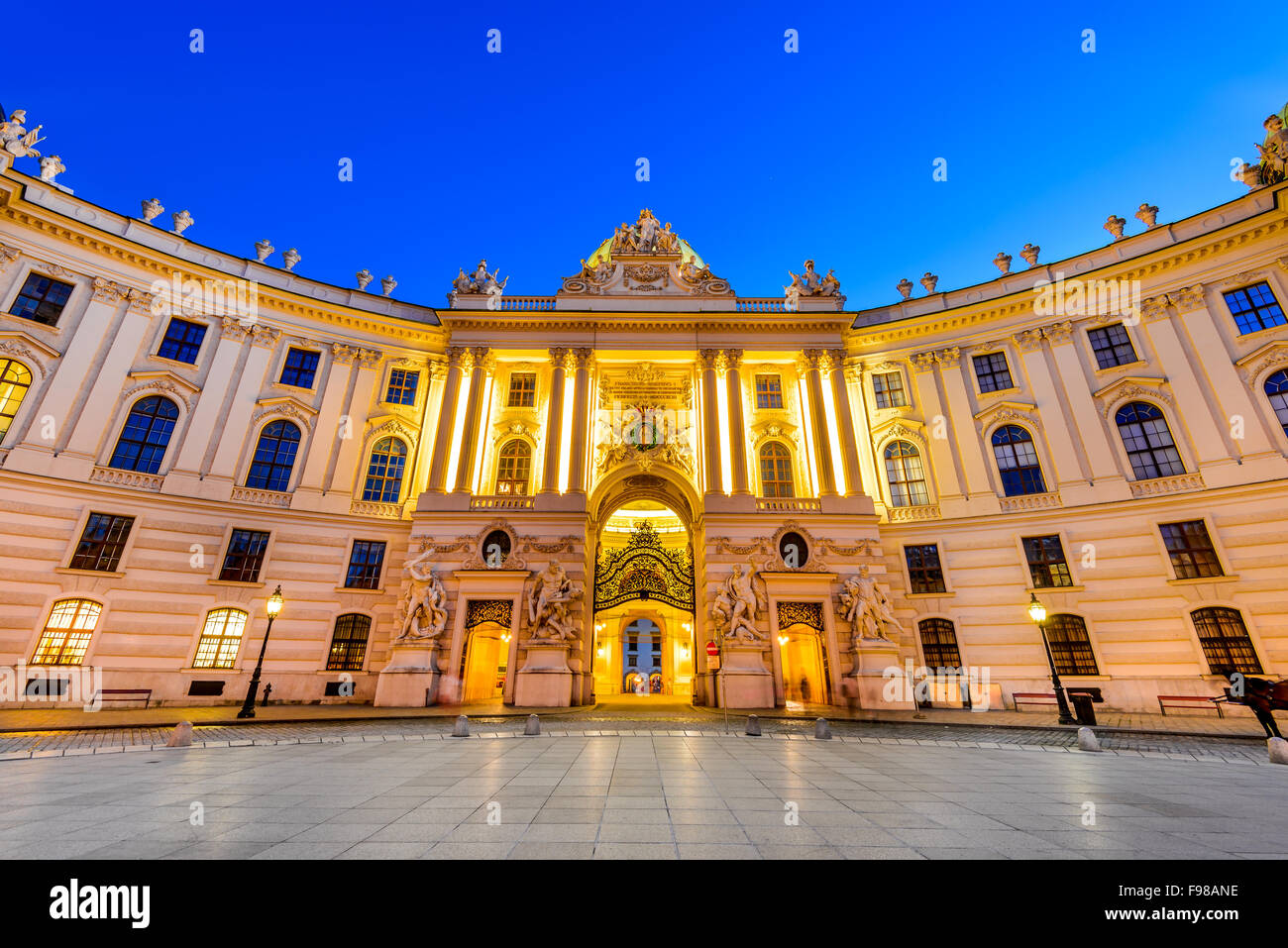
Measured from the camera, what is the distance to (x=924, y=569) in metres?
23.0

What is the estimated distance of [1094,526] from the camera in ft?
68.0

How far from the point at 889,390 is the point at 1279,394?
13.8 m

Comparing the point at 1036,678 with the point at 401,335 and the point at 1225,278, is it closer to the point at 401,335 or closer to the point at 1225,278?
the point at 1225,278

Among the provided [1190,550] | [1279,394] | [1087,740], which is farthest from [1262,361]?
[1087,740]

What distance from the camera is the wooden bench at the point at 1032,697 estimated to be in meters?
19.1

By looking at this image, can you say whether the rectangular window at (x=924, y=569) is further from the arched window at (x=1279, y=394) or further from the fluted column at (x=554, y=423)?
the fluted column at (x=554, y=423)

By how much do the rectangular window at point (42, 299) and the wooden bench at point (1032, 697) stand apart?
41.7 metres

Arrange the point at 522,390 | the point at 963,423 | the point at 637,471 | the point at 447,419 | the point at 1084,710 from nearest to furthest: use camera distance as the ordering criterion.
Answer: the point at 1084,710, the point at 963,423, the point at 447,419, the point at 637,471, the point at 522,390

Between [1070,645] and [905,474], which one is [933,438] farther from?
[1070,645]

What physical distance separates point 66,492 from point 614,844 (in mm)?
26408


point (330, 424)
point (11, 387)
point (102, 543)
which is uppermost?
point (330, 424)

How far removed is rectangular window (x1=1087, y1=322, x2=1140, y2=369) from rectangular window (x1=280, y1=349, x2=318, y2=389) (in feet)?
125

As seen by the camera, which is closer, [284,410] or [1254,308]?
[1254,308]
